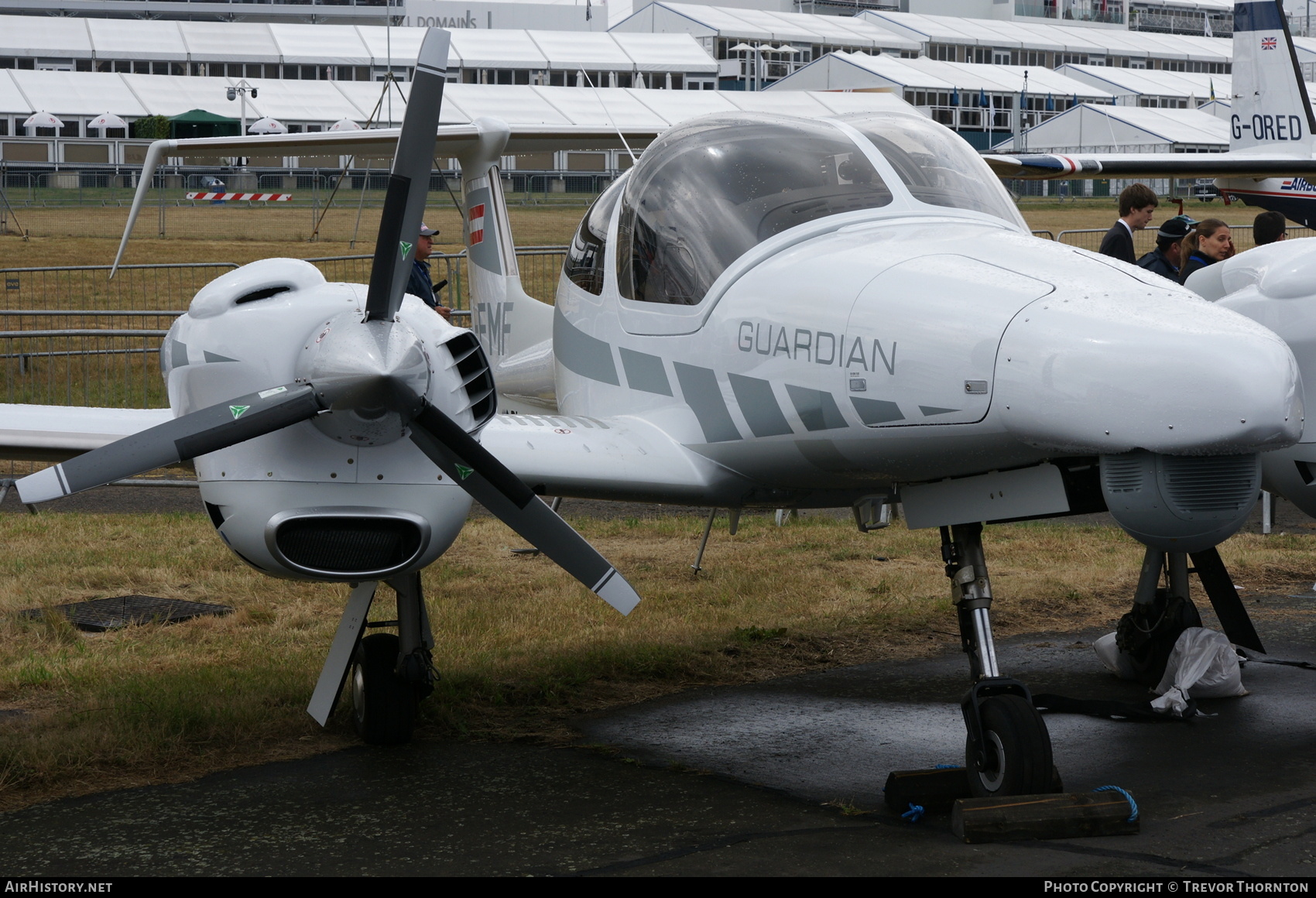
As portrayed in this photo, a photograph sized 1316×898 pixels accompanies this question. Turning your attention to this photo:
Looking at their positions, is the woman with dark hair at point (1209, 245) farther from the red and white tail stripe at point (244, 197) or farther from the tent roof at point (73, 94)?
the tent roof at point (73, 94)

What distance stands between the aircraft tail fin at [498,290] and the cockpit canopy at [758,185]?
81.7 inches

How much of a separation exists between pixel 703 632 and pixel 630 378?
95.0 inches

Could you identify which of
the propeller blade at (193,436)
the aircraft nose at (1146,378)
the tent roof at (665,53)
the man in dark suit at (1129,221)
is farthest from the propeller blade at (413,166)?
the tent roof at (665,53)

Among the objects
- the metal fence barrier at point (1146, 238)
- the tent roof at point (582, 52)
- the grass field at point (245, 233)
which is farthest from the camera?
the tent roof at point (582, 52)

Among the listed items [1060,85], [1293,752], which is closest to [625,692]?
[1293,752]

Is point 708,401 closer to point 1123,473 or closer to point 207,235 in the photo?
point 1123,473

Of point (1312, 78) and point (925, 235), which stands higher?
point (925, 235)

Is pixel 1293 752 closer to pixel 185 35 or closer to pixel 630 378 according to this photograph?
pixel 630 378

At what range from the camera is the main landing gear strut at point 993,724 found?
188 inches

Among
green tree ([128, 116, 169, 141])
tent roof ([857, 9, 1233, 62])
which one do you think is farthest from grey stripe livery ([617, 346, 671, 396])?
tent roof ([857, 9, 1233, 62])

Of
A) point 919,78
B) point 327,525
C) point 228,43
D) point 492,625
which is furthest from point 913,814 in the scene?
A: point 228,43

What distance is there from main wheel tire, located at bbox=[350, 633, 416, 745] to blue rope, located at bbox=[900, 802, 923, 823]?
7.41ft

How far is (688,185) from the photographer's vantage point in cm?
599

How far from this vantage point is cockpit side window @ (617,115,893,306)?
567 centimetres
